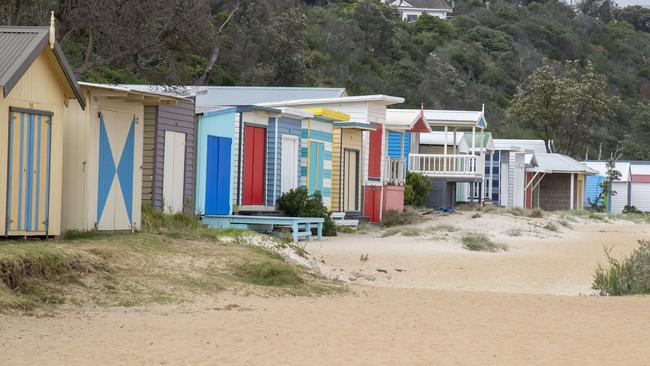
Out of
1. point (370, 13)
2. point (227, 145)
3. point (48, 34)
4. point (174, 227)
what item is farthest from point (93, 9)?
point (370, 13)

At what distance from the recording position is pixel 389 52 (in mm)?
78125

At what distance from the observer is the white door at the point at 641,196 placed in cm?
6725

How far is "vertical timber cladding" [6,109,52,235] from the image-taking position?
15469mm

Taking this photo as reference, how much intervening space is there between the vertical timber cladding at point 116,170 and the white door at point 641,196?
5299 centimetres

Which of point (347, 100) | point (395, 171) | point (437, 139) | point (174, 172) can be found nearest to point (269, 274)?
point (174, 172)

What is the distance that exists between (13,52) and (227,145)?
351 inches

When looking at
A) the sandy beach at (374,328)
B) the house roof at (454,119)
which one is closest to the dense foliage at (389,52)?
the house roof at (454,119)

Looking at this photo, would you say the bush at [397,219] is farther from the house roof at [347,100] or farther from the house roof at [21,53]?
the house roof at [21,53]

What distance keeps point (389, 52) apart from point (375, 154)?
4650 centimetres

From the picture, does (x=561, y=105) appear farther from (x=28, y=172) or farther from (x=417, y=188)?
(x=28, y=172)

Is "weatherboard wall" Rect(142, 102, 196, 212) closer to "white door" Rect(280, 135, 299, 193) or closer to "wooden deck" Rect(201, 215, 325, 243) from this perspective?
"wooden deck" Rect(201, 215, 325, 243)

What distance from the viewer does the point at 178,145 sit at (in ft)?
73.1

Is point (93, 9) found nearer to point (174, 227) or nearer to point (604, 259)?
point (174, 227)

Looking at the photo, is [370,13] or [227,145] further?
[370,13]
